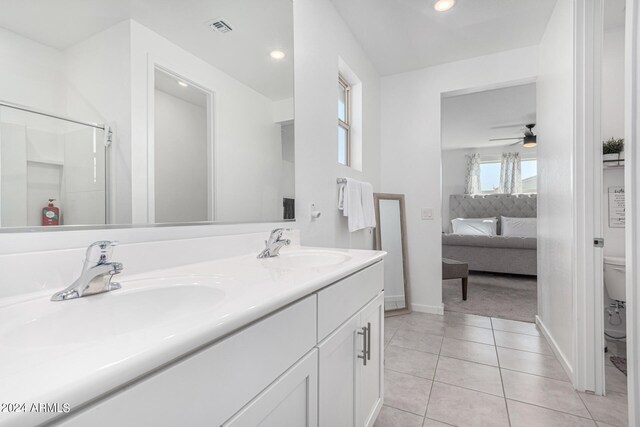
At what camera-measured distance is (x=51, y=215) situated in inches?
28.8

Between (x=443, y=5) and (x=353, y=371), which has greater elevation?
(x=443, y=5)

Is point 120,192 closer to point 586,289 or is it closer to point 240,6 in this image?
point 240,6

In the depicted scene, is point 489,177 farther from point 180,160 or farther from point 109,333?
point 109,333

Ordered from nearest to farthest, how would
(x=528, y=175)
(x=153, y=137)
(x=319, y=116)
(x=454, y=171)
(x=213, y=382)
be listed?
1. (x=213, y=382)
2. (x=153, y=137)
3. (x=319, y=116)
4. (x=528, y=175)
5. (x=454, y=171)

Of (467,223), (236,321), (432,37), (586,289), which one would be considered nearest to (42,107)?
(236,321)

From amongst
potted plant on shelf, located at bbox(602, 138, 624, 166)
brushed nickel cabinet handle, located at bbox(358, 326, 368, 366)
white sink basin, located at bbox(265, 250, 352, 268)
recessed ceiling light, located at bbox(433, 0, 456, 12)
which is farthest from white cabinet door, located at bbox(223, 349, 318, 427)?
potted plant on shelf, located at bbox(602, 138, 624, 166)

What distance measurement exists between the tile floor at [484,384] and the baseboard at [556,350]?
0.03m

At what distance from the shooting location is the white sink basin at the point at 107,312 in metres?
0.52

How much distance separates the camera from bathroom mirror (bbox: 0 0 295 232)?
69 cm

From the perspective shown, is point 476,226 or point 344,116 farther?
point 476,226

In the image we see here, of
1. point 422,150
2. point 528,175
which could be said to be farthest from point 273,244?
point 528,175

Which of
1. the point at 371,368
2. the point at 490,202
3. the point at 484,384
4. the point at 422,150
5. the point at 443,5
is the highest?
the point at 443,5

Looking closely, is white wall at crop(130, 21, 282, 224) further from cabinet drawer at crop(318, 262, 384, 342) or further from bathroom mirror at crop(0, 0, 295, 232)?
cabinet drawer at crop(318, 262, 384, 342)

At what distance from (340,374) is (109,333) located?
68cm
